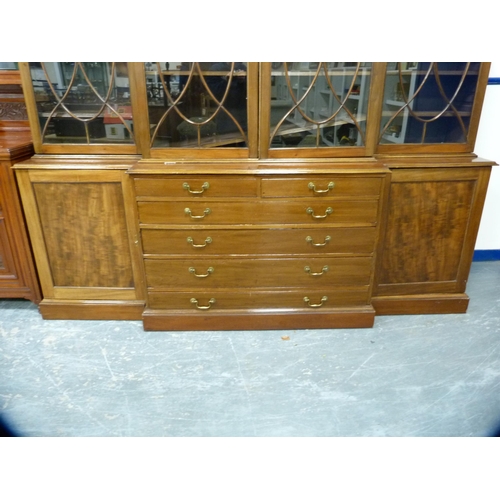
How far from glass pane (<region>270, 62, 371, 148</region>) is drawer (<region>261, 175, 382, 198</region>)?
0.20 meters

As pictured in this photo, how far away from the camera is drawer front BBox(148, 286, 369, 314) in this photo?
6.84ft

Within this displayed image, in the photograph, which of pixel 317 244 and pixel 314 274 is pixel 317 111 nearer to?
pixel 317 244

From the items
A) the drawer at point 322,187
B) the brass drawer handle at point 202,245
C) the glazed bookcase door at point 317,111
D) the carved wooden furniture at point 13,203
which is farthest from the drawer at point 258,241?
the carved wooden furniture at point 13,203

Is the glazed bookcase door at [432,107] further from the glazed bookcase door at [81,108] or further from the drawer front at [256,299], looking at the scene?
the glazed bookcase door at [81,108]

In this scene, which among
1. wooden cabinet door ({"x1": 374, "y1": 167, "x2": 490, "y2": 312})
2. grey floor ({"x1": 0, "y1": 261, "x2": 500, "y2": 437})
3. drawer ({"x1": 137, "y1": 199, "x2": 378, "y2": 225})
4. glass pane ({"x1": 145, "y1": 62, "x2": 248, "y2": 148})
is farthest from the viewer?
wooden cabinet door ({"x1": 374, "y1": 167, "x2": 490, "y2": 312})

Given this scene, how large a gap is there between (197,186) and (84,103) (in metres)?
0.68

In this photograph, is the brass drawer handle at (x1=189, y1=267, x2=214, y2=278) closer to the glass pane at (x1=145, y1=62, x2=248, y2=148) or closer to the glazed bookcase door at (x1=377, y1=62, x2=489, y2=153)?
the glass pane at (x1=145, y1=62, x2=248, y2=148)

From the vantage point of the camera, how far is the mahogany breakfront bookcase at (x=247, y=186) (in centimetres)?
187

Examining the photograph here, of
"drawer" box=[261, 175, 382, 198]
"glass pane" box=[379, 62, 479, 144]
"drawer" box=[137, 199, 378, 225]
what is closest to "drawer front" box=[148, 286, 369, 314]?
"drawer" box=[137, 199, 378, 225]

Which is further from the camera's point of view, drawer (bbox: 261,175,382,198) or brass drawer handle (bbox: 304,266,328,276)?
brass drawer handle (bbox: 304,266,328,276)

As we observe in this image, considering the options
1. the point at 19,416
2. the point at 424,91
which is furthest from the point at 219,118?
the point at 19,416

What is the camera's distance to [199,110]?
6.25 feet

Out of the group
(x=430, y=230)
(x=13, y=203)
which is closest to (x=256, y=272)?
(x=430, y=230)

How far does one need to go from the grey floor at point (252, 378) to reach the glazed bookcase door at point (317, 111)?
0.95 metres
